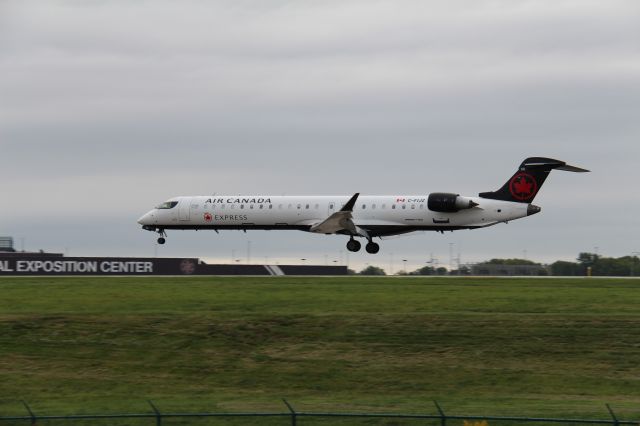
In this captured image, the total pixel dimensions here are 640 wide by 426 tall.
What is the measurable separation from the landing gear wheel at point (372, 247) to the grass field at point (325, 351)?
18.7m

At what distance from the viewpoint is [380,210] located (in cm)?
6825

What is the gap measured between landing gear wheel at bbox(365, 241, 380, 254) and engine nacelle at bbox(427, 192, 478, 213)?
5493mm

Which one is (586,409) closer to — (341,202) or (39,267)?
(341,202)

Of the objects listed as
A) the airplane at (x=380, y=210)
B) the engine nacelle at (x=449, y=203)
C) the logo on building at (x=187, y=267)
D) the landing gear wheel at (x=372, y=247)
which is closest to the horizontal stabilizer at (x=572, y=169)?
the airplane at (x=380, y=210)

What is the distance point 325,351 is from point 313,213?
31598mm

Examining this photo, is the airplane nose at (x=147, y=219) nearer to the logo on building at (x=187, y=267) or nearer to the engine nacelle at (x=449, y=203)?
the logo on building at (x=187, y=267)

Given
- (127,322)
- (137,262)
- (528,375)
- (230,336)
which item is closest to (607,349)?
(528,375)

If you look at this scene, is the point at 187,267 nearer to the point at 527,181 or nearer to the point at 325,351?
the point at 527,181

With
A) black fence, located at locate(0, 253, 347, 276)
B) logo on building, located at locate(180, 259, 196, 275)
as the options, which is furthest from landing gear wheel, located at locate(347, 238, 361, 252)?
logo on building, located at locate(180, 259, 196, 275)

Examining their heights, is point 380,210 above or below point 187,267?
above

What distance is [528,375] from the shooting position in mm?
35875

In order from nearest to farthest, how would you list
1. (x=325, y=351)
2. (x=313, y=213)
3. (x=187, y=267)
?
(x=325, y=351) < (x=313, y=213) < (x=187, y=267)

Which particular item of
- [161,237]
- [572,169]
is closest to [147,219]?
[161,237]

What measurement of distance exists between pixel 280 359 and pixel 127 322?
7939 millimetres
